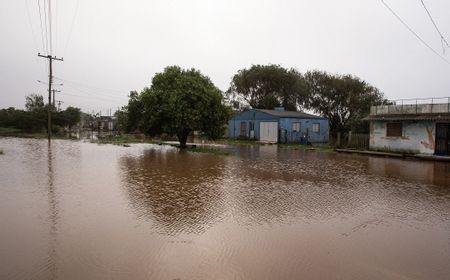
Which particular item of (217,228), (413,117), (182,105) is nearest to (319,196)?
(217,228)

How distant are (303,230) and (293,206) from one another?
80.2 inches

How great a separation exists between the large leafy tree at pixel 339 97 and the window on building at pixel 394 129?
58.6 feet

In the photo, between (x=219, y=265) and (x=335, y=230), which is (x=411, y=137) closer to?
(x=335, y=230)

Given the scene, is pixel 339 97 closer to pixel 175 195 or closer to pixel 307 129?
pixel 307 129

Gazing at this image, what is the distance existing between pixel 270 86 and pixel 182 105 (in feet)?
111

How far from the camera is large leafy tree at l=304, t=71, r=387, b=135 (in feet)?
155

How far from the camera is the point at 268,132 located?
133 ft


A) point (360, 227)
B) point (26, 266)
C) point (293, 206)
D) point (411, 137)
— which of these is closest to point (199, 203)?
point (293, 206)

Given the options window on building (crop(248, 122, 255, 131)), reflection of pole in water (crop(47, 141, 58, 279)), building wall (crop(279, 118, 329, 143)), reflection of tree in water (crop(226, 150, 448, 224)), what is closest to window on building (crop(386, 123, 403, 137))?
building wall (crop(279, 118, 329, 143))

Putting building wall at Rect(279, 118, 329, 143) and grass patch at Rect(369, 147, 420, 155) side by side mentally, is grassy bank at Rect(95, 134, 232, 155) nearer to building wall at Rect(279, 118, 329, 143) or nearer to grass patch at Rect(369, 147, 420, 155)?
grass patch at Rect(369, 147, 420, 155)

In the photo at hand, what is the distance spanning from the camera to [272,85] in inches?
2266

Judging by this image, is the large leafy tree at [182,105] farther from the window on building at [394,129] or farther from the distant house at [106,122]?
the distant house at [106,122]

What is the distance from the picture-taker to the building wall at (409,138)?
2512cm

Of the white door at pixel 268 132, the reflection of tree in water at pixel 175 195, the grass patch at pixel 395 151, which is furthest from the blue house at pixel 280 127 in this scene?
the reflection of tree in water at pixel 175 195
